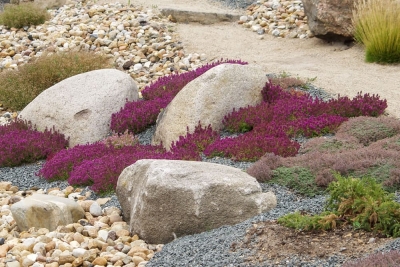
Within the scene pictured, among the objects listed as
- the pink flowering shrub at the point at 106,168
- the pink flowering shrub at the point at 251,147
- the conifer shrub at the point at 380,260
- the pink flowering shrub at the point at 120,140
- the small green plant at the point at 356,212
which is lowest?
the pink flowering shrub at the point at 120,140

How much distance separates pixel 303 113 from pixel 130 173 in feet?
10.8

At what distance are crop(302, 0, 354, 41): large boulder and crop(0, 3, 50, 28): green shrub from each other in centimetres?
723

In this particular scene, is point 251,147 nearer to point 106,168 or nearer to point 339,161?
point 339,161

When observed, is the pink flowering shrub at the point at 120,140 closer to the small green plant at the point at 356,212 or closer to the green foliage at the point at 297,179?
the green foliage at the point at 297,179

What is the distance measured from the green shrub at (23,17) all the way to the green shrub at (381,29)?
854cm

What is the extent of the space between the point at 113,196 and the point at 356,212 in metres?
3.03

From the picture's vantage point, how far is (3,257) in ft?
19.8

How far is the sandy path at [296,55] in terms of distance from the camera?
1099 cm

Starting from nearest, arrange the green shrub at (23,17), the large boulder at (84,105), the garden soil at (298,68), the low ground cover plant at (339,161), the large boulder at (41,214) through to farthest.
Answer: the garden soil at (298,68), the low ground cover plant at (339,161), the large boulder at (41,214), the large boulder at (84,105), the green shrub at (23,17)

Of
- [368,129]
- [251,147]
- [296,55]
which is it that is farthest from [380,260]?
[296,55]

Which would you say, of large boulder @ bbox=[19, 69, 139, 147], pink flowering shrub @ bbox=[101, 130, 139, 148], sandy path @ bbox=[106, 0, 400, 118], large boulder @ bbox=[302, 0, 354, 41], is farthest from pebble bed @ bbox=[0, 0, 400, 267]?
large boulder @ bbox=[302, 0, 354, 41]

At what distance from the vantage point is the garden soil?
4998mm

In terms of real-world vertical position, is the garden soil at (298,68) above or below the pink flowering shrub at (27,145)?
above

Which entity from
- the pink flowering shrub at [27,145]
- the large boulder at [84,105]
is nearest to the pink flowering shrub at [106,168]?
the pink flowering shrub at [27,145]
